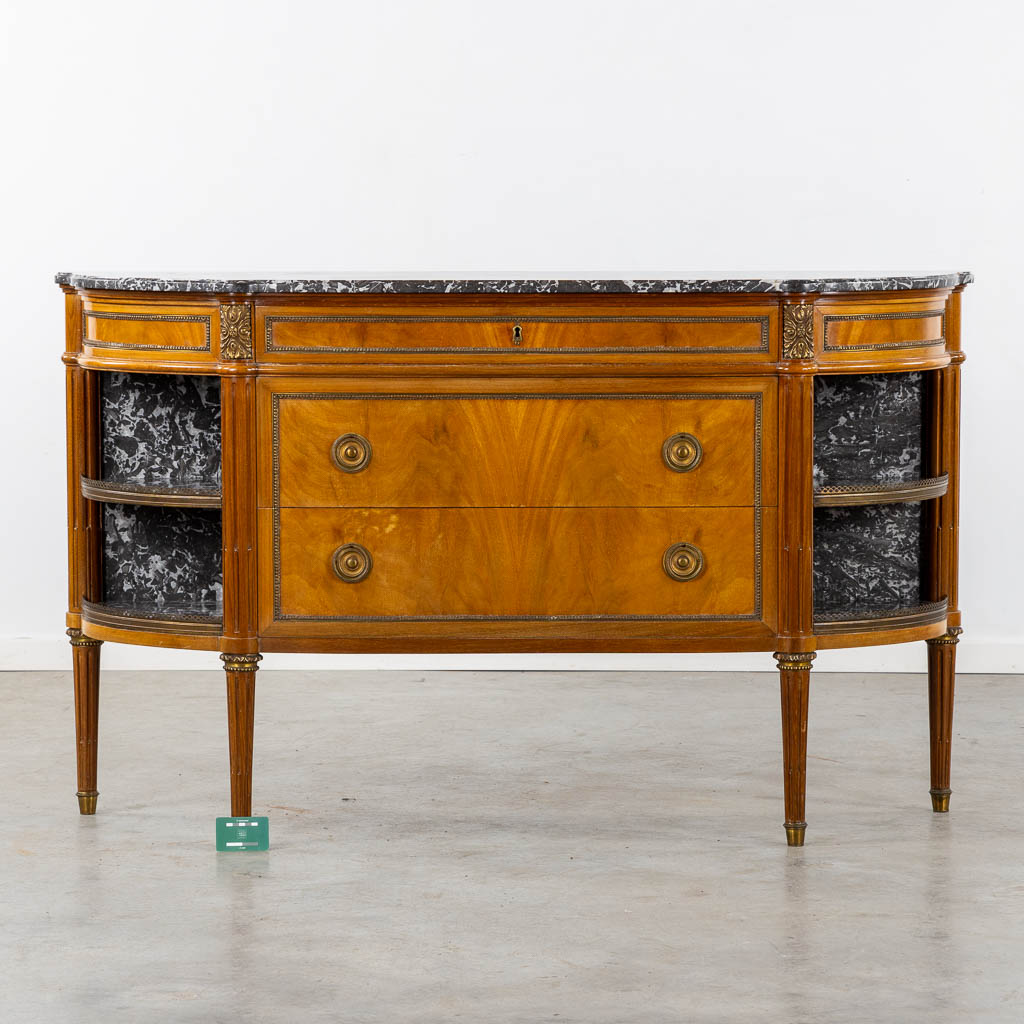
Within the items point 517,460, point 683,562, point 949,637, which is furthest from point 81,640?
point 949,637

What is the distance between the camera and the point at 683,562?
12.6ft

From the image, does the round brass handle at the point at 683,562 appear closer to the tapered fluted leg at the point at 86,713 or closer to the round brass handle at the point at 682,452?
the round brass handle at the point at 682,452

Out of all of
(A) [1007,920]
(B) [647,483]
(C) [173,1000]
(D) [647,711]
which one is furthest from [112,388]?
(A) [1007,920]

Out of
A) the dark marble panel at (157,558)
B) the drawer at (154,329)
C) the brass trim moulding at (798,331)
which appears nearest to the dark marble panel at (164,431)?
the dark marble panel at (157,558)

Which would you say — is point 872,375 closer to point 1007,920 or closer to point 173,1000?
point 1007,920

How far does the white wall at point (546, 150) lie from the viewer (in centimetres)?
579

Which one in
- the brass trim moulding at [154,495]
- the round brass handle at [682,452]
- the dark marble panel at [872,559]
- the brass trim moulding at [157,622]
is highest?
the round brass handle at [682,452]

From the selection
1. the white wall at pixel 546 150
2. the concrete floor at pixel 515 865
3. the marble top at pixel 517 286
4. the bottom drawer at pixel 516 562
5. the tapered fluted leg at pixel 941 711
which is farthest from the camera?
the white wall at pixel 546 150

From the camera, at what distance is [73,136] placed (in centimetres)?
586

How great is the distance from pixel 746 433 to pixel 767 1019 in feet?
4.50

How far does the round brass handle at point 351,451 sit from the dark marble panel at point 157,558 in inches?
22.5

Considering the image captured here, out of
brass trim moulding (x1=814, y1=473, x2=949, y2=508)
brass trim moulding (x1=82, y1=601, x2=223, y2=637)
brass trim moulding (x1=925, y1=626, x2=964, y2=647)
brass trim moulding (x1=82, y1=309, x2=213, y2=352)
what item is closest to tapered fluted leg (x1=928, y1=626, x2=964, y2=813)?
brass trim moulding (x1=925, y1=626, x2=964, y2=647)

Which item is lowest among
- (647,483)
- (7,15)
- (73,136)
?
(647,483)

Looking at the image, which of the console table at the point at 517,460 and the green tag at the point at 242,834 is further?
the green tag at the point at 242,834
